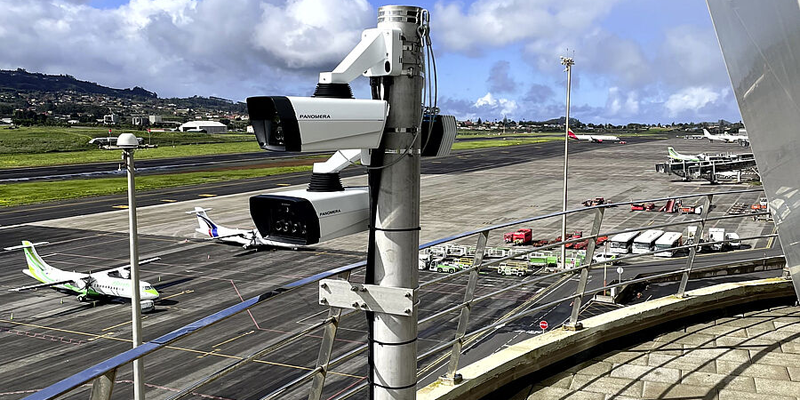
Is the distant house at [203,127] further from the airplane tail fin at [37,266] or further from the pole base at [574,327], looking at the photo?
the pole base at [574,327]

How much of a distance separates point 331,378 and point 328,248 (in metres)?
18.7

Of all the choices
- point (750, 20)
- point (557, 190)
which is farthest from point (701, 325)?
point (557, 190)

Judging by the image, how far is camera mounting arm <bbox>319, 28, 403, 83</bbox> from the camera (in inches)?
124

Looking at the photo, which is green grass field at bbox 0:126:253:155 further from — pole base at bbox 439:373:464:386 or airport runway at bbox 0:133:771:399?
pole base at bbox 439:373:464:386

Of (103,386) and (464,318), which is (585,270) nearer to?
(464,318)

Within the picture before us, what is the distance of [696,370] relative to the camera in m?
5.00

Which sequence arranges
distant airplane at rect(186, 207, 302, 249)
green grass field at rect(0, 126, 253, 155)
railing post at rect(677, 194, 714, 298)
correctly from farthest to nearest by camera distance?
green grass field at rect(0, 126, 253, 155) < distant airplane at rect(186, 207, 302, 249) < railing post at rect(677, 194, 714, 298)

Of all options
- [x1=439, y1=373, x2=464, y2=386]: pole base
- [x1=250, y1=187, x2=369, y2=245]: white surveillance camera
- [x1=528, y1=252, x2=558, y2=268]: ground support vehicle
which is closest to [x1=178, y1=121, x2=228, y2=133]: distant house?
[x1=528, y1=252, x2=558, y2=268]: ground support vehicle

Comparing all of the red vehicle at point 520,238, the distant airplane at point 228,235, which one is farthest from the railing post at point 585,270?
the red vehicle at point 520,238

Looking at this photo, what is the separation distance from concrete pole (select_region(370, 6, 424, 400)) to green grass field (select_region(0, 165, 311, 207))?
192 ft

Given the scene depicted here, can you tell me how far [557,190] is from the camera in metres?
62.4

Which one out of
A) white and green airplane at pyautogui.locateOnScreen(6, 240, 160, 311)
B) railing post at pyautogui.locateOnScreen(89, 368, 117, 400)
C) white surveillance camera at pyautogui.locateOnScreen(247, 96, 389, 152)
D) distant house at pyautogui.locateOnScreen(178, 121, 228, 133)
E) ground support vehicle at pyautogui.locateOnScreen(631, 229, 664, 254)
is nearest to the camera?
railing post at pyautogui.locateOnScreen(89, 368, 117, 400)

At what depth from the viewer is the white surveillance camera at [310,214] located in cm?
335

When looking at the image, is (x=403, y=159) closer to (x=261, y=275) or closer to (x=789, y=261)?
(x=789, y=261)
